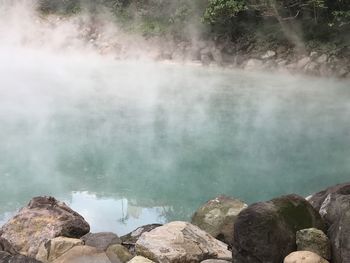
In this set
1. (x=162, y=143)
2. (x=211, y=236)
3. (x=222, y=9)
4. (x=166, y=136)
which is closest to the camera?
(x=211, y=236)

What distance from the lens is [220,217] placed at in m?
4.50

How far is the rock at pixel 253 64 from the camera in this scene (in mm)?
14182

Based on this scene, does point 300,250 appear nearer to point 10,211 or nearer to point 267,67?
point 10,211

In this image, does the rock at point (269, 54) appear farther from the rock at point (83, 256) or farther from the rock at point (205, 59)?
the rock at point (83, 256)

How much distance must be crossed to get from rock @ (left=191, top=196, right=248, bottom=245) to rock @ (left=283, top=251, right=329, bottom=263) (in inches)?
40.6

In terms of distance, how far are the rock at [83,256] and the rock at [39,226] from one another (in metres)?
0.42

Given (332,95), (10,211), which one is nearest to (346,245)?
(10,211)

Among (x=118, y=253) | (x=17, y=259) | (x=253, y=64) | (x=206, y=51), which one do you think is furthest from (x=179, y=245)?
(x=206, y=51)

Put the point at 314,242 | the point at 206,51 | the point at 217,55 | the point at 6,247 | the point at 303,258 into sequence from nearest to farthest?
1. the point at 303,258
2. the point at 314,242
3. the point at 6,247
4. the point at 217,55
5. the point at 206,51

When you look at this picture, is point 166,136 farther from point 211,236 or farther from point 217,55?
point 217,55

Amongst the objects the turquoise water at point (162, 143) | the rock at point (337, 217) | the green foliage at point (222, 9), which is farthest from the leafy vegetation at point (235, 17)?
the rock at point (337, 217)

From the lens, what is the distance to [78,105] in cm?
977

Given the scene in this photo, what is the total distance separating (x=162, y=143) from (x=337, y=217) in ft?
13.4

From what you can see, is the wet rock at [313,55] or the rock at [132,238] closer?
the rock at [132,238]
